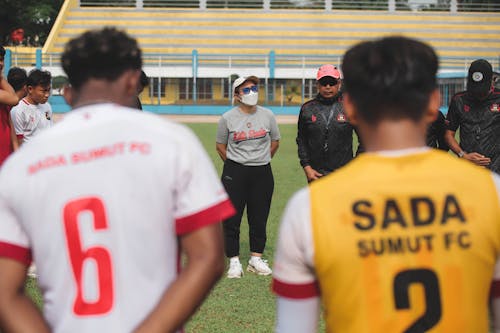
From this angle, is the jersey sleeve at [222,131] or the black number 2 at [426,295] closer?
the black number 2 at [426,295]

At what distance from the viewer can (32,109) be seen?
7.78m

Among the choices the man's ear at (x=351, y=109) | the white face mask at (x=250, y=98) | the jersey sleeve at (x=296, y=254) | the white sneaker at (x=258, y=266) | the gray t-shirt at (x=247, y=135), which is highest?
the man's ear at (x=351, y=109)

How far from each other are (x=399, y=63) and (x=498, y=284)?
65 cm

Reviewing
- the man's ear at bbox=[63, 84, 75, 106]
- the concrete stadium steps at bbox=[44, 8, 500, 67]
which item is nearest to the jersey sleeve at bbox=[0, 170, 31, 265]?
the man's ear at bbox=[63, 84, 75, 106]

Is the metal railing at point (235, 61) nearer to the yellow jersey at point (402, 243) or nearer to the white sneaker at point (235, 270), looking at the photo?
the white sneaker at point (235, 270)

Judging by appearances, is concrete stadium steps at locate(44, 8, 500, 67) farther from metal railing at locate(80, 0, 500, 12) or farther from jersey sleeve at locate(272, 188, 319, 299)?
jersey sleeve at locate(272, 188, 319, 299)

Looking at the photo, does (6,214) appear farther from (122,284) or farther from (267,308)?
(267,308)

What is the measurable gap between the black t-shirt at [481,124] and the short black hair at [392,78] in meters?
5.42

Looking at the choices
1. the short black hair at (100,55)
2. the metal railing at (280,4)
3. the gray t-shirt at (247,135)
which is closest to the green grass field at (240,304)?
the gray t-shirt at (247,135)

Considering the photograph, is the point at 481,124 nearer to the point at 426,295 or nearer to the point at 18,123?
the point at 18,123

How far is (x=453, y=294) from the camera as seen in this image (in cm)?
194

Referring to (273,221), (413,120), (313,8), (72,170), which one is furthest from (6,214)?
(313,8)

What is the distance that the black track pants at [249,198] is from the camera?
7574mm

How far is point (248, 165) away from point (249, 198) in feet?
1.16
